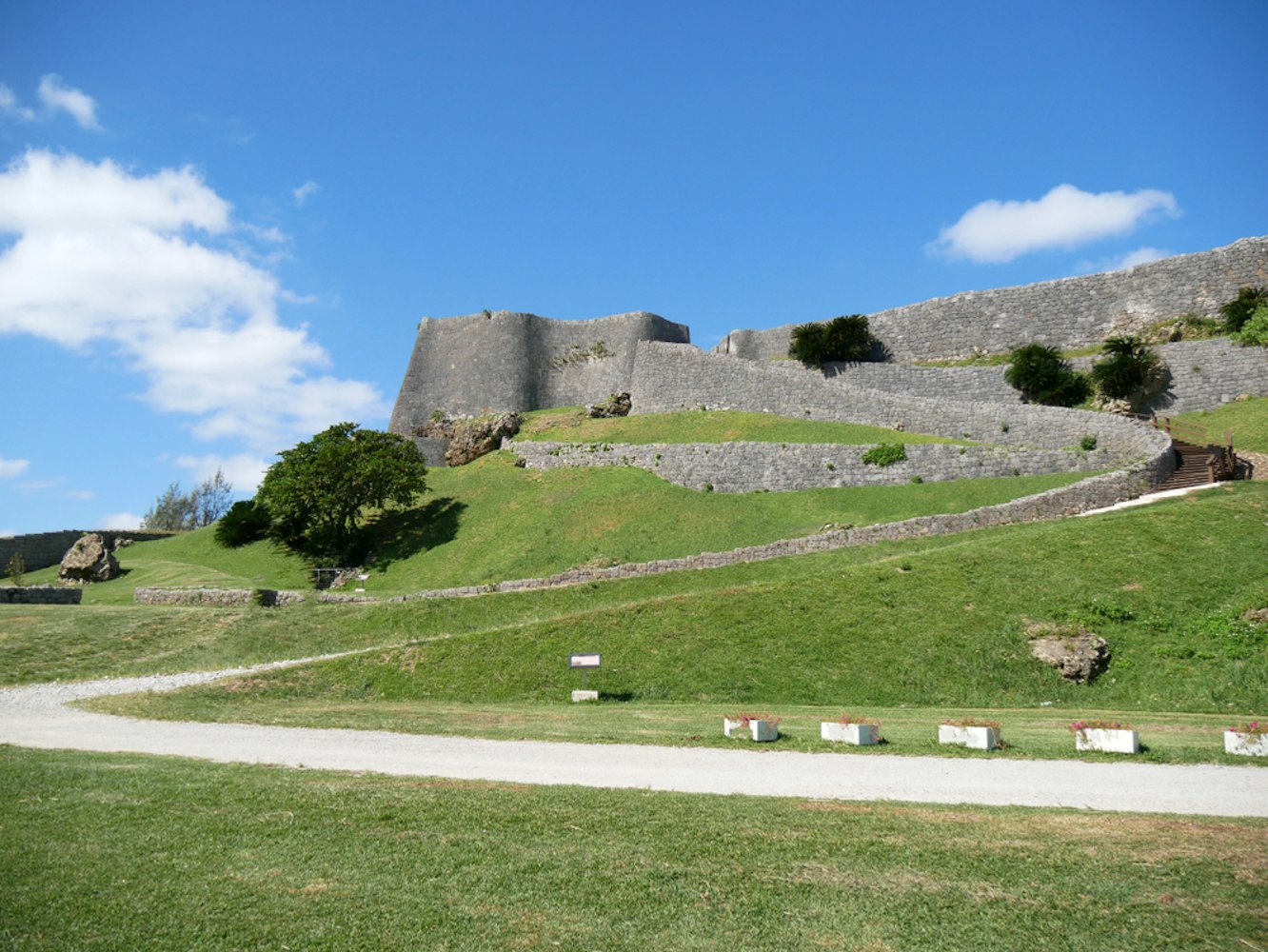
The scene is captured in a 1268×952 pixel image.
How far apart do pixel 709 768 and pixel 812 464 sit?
26.8 meters

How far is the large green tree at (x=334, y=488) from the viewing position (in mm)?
40531

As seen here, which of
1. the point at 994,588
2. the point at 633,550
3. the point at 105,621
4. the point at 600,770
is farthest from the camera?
the point at 633,550

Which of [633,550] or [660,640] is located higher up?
[633,550]

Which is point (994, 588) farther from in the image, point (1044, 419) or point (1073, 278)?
point (1073, 278)

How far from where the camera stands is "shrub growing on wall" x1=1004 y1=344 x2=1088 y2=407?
139ft

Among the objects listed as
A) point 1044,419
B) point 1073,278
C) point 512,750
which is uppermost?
point 1073,278

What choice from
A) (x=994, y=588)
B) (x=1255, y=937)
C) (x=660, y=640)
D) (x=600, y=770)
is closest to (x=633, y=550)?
(x=660, y=640)

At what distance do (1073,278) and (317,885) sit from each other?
5231cm

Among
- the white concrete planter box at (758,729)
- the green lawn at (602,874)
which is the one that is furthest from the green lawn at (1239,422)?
the green lawn at (602,874)

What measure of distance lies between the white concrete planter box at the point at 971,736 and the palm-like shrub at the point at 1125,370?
3375 cm

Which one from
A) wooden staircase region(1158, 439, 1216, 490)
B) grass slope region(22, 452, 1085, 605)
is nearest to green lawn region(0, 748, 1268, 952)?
grass slope region(22, 452, 1085, 605)

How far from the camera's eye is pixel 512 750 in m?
13.0

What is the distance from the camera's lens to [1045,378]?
42750 mm

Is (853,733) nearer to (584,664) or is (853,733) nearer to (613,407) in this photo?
(584,664)
